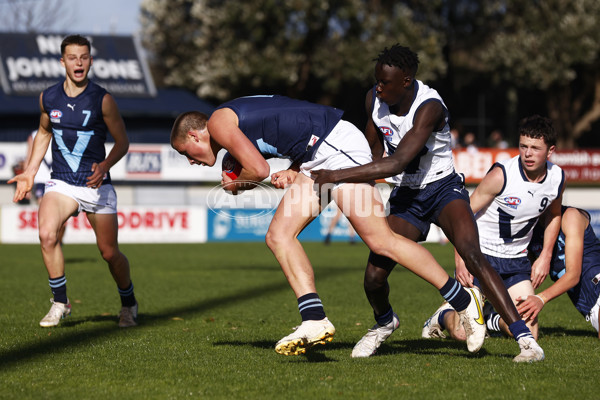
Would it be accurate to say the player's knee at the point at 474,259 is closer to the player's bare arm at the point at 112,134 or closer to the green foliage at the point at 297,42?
the player's bare arm at the point at 112,134

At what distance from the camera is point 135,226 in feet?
67.3

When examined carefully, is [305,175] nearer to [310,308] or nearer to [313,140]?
[313,140]

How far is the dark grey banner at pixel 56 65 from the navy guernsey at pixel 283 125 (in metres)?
24.5

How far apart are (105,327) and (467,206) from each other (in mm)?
3439

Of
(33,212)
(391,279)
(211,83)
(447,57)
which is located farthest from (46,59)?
(391,279)

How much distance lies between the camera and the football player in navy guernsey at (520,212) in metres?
6.19

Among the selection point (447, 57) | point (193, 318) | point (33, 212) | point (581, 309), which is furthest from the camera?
A: point (447, 57)

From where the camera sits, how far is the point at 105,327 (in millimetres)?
7383

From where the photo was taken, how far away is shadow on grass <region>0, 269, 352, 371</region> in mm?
5914

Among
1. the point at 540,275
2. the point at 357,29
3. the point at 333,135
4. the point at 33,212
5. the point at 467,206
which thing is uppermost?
the point at 357,29

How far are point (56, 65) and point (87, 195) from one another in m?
23.4

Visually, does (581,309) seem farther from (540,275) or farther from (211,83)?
(211,83)

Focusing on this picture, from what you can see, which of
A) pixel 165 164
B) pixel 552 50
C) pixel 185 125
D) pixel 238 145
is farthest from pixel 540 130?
pixel 552 50

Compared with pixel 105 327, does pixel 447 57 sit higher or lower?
higher
